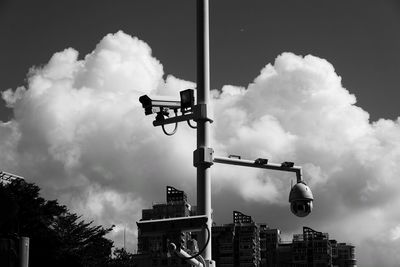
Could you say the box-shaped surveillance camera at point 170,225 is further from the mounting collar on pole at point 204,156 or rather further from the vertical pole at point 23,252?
the vertical pole at point 23,252

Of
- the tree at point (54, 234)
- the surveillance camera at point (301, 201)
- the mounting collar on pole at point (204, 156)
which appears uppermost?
the tree at point (54, 234)

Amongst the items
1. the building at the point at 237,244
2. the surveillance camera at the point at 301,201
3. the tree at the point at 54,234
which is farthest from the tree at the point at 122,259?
the building at the point at 237,244

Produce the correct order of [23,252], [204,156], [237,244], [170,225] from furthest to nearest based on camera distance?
[237,244] < [204,156] < [170,225] < [23,252]

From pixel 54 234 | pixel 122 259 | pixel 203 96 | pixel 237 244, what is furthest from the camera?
pixel 237 244

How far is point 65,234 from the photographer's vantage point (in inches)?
2394

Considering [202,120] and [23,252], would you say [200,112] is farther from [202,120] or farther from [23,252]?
[23,252]

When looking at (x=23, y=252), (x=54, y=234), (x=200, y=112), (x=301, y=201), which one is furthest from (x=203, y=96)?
(x=54, y=234)

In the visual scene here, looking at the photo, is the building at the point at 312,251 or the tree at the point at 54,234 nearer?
the tree at the point at 54,234

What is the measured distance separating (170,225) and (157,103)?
1.87 meters

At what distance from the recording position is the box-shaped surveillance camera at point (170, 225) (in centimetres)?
683

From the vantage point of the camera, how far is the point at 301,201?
28.4 ft

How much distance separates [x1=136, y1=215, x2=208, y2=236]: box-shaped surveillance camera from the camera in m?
6.83

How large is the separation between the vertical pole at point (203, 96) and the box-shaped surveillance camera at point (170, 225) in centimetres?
80

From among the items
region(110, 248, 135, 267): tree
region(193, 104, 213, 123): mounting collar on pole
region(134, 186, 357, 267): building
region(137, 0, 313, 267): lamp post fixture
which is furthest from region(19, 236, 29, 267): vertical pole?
region(134, 186, 357, 267): building
